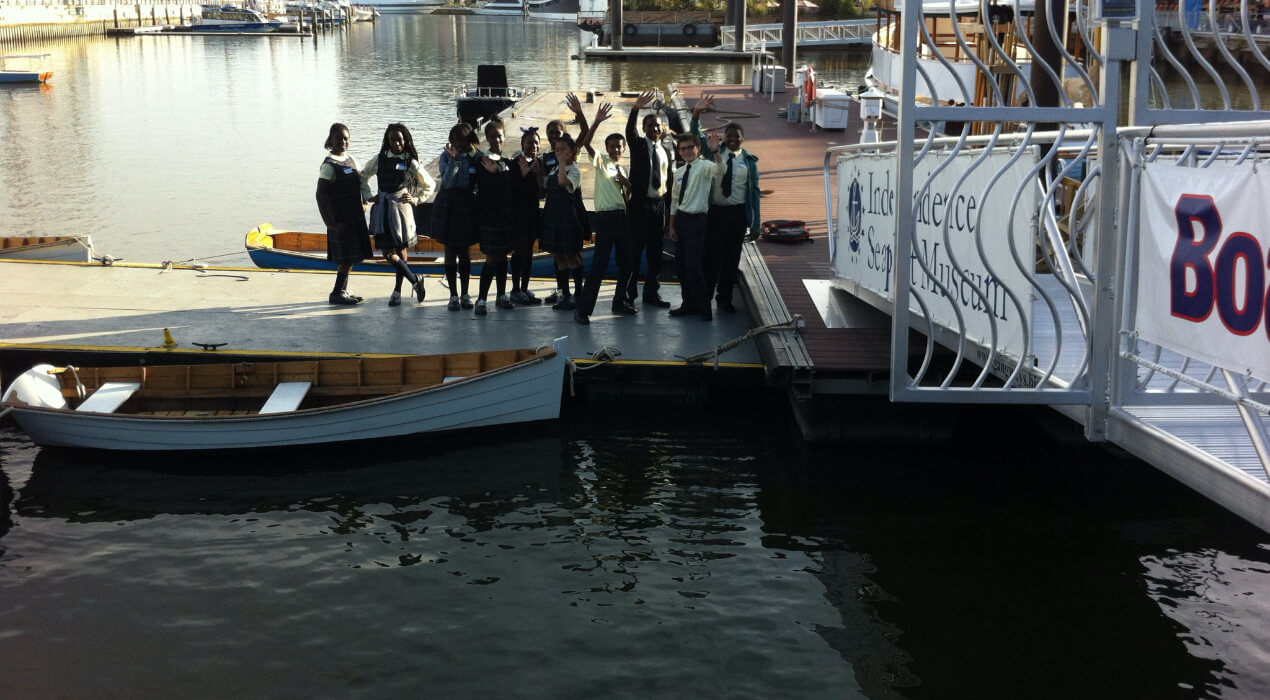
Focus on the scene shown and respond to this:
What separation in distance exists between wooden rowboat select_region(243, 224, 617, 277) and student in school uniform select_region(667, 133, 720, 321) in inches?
113

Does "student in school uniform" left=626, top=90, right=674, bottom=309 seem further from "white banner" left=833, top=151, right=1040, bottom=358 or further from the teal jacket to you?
"white banner" left=833, top=151, right=1040, bottom=358

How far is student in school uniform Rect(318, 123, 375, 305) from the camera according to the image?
10.4m

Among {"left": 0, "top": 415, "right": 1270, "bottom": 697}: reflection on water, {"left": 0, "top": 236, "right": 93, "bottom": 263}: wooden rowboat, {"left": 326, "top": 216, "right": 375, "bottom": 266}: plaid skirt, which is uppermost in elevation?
{"left": 326, "top": 216, "right": 375, "bottom": 266}: plaid skirt

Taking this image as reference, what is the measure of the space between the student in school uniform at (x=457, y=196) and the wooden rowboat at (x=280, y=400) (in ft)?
5.25

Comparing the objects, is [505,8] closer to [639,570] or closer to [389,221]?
[389,221]

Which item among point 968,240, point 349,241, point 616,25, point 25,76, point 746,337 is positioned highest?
point 616,25

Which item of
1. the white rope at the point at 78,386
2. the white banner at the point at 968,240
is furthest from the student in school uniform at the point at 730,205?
the white rope at the point at 78,386

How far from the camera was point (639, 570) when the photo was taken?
7.46 meters

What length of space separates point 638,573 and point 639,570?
0.15ft

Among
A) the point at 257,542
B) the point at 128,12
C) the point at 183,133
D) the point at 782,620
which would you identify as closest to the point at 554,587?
the point at 782,620

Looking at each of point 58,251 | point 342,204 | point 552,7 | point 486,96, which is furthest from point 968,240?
point 552,7

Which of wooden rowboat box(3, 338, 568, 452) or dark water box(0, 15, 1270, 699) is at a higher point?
wooden rowboat box(3, 338, 568, 452)

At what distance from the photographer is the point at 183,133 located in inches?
1414

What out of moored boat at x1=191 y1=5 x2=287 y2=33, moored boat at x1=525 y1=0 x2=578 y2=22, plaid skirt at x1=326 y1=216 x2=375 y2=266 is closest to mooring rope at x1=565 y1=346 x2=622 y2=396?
plaid skirt at x1=326 y1=216 x2=375 y2=266
